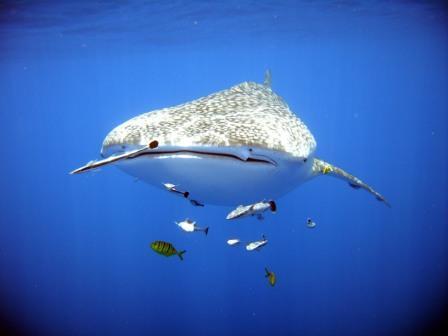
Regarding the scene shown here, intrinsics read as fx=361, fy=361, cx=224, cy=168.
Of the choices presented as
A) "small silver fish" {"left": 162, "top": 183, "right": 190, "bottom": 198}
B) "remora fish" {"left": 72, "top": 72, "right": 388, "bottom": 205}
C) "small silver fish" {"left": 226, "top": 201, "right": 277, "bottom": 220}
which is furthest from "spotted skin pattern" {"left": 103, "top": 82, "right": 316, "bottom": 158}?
"small silver fish" {"left": 226, "top": 201, "right": 277, "bottom": 220}

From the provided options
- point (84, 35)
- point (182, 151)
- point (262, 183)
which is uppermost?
point (84, 35)

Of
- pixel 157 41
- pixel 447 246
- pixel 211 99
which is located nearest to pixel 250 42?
pixel 157 41

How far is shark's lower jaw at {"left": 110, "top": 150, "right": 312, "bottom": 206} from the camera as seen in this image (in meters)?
3.51

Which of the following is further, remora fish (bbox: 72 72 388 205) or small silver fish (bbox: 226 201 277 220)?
small silver fish (bbox: 226 201 277 220)

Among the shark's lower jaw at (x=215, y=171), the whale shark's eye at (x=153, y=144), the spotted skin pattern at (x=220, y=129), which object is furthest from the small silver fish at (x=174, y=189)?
the whale shark's eye at (x=153, y=144)

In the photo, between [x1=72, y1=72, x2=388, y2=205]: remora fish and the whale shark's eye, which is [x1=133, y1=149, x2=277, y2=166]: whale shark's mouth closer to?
[x1=72, y1=72, x2=388, y2=205]: remora fish

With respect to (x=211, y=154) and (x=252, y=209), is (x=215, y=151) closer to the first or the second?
(x=211, y=154)

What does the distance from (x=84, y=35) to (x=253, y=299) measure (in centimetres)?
1847

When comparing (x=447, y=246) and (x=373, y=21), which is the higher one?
(x=373, y=21)

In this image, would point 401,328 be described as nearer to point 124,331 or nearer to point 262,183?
point 124,331

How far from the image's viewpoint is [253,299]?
18.7 metres

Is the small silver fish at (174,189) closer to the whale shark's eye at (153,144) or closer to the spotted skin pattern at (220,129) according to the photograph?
the spotted skin pattern at (220,129)

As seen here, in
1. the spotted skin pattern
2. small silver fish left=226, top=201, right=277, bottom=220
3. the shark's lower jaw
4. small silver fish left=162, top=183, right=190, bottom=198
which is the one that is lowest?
small silver fish left=226, top=201, right=277, bottom=220

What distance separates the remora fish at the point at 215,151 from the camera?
11.2ft
